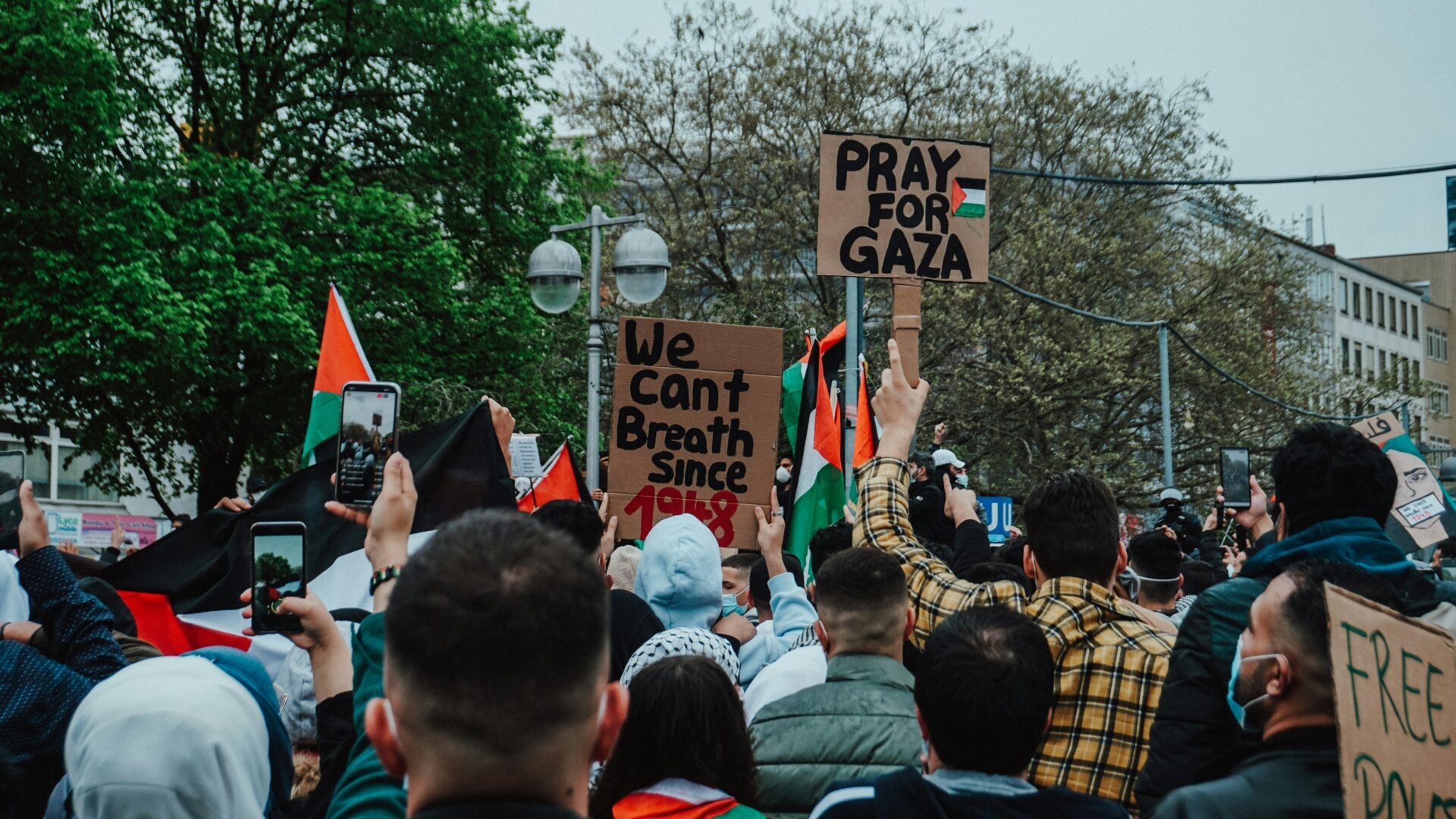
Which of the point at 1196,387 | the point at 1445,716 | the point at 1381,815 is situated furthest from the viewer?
the point at 1196,387

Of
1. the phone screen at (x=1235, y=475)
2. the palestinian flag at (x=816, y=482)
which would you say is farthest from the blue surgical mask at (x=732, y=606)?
the phone screen at (x=1235, y=475)

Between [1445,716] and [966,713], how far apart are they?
0.87 metres

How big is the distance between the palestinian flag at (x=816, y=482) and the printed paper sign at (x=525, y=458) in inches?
142

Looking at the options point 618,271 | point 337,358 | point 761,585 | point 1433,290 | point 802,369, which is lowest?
point 761,585

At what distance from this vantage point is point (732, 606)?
259 inches

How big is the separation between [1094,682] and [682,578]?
2.03m

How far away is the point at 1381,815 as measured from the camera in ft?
7.58

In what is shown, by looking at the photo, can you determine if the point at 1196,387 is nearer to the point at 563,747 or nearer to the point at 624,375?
the point at 624,375

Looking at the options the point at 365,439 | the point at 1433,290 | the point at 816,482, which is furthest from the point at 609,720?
the point at 1433,290

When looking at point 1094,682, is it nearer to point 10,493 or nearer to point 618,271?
point 10,493

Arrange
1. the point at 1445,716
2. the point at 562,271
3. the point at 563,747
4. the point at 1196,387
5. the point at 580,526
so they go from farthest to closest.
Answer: the point at 1196,387
the point at 562,271
the point at 580,526
the point at 1445,716
the point at 563,747

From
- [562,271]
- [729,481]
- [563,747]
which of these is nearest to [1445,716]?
[563,747]

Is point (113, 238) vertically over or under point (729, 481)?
over

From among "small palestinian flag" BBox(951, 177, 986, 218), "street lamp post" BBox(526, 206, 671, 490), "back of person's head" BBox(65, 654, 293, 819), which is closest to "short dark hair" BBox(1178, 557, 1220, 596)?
"small palestinian flag" BBox(951, 177, 986, 218)
